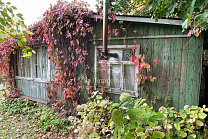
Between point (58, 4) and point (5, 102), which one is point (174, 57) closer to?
point (58, 4)

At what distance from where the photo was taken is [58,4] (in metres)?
4.10

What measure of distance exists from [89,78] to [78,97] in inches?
29.8

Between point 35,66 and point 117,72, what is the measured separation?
158 inches

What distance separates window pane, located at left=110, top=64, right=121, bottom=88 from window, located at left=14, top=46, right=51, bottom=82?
110 inches

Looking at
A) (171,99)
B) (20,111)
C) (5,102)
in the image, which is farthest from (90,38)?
(5,102)

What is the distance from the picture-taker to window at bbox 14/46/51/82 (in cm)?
552

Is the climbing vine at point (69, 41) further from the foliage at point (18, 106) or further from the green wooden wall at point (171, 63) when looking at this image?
the foliage at point (18, 106)

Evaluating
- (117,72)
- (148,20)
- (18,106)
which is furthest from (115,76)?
(18,106)

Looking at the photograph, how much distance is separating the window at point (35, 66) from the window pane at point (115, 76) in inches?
110

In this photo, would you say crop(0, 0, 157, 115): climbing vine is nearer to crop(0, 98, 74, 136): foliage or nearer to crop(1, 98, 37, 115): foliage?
crop(0, 98, 74, 136): foliage

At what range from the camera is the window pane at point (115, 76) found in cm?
382

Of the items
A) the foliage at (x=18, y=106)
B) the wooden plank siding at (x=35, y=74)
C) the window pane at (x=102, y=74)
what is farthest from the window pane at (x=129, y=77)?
the foliage at (x=18, y=106)

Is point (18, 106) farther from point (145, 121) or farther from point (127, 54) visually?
point (145, 121)

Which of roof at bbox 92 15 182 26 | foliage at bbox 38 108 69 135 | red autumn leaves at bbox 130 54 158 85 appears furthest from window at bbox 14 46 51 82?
red autumn leaves at bbox 130 54 158 85
